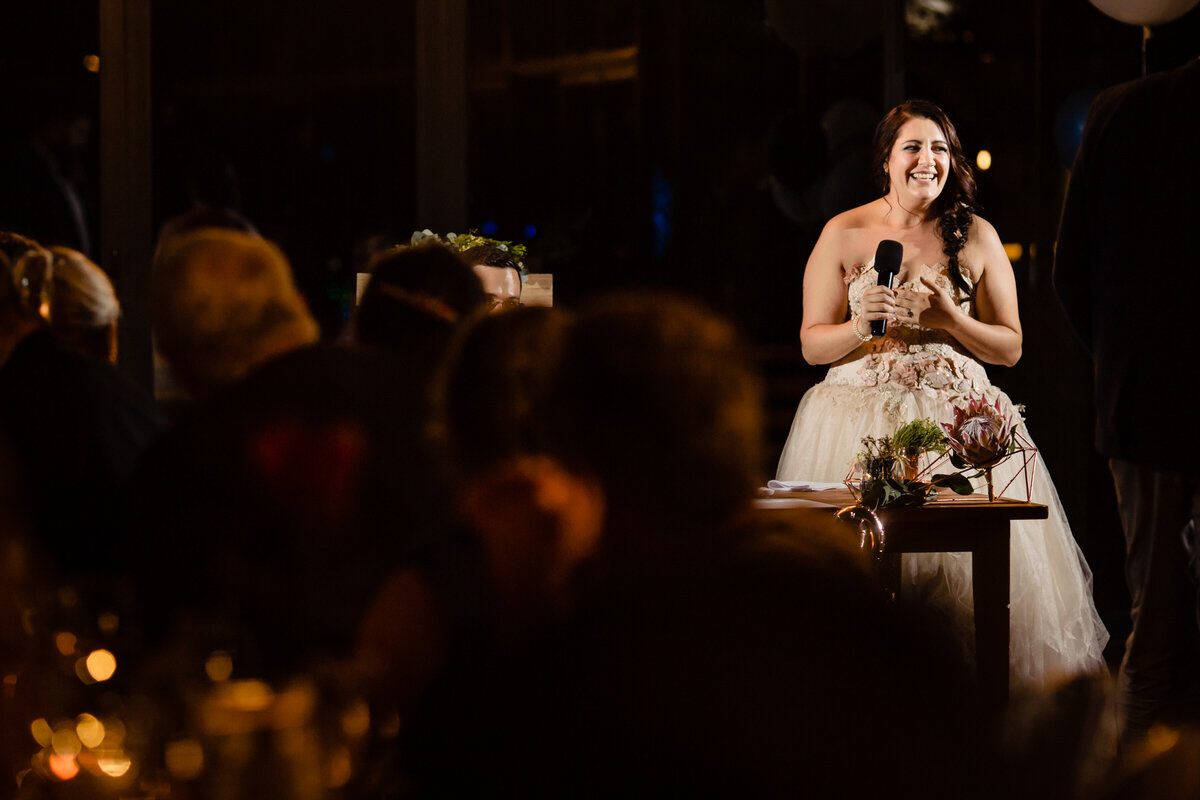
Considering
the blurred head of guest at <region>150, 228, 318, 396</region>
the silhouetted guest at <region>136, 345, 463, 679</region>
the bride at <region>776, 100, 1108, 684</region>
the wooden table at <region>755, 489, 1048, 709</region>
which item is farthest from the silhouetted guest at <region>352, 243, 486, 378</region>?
the bride at <region>776, 100, 1108, 684</region>

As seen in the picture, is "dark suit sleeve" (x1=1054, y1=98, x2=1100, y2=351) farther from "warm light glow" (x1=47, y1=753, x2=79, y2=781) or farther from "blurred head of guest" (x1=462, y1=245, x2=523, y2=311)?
"warm light glow" (x1=47, y1=753, x2=79, y2=781)

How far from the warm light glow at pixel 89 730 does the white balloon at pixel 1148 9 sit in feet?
12.3

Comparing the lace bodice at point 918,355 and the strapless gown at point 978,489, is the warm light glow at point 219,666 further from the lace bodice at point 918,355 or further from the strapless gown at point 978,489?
the lace bodice at point 918,355

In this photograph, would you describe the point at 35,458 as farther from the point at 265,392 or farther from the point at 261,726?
the point at 261,726

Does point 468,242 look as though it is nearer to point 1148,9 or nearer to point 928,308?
point 928,308

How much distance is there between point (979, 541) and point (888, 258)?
721 mm

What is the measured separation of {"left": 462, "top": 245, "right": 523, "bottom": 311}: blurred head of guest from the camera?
3061 mm

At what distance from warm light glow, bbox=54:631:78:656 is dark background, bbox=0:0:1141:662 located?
3.67 m

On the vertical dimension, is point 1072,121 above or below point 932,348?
above

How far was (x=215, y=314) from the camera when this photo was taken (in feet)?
5.66

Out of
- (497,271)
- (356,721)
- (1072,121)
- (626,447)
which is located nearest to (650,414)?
(626,447)

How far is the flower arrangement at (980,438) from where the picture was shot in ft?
8.89

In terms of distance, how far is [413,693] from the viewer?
103cm

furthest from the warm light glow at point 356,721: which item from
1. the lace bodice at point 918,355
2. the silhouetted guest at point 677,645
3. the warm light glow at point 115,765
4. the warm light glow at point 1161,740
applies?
the lace bodice at point 918,355
